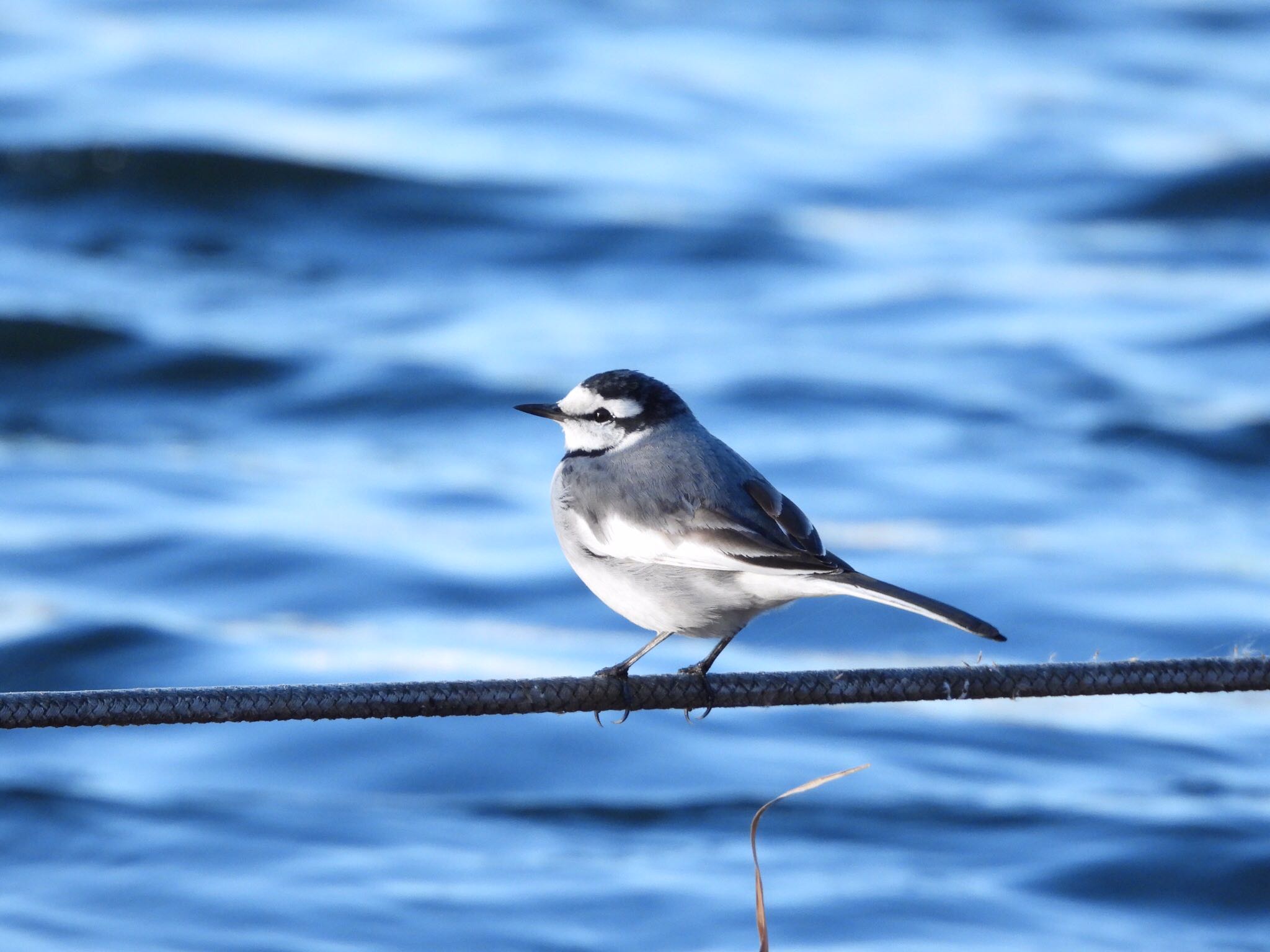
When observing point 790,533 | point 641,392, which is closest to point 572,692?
point 790,533

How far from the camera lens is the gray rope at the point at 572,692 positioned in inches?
160

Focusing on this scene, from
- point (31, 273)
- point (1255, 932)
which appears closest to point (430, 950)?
point (1255, 932)

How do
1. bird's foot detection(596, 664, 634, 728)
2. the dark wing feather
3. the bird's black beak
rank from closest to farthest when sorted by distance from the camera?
1. bird's foot detection(596, 664, 634, 728)
2. the dark wing feather
3. the bird's black beak

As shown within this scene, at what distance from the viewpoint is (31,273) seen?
78.2 feet

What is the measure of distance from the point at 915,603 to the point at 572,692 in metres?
0.90

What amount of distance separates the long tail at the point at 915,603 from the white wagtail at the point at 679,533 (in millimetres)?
21

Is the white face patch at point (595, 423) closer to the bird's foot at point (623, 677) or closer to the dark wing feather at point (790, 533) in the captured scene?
the dark wing feather at point (790, 533)

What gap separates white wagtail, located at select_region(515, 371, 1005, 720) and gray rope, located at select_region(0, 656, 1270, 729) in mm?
552

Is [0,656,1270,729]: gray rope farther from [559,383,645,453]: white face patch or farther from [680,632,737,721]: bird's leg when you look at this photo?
[559,383,645,453]: white face patch

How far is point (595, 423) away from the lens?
6230 millimetres

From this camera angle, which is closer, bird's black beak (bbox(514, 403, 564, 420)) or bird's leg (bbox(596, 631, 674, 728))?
bird's leg (bbox(596, 631, 674, 728))

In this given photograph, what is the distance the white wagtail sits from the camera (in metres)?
5.26

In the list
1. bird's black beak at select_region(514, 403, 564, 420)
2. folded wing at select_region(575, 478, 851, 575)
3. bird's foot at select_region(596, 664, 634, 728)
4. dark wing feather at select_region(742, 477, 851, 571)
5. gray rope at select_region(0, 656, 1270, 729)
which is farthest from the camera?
bird's black beak at select_region(514, 403, 564, 420)

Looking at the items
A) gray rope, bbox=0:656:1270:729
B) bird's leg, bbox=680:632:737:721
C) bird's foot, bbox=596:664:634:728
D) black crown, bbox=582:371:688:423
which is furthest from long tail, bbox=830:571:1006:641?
black crown, bbox=582:371:688:423
